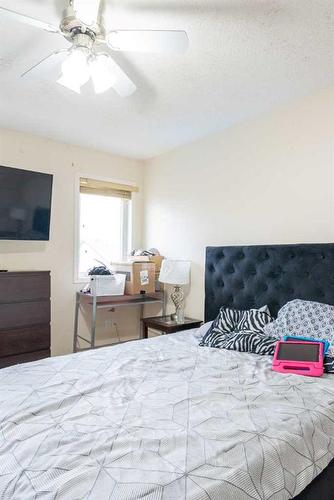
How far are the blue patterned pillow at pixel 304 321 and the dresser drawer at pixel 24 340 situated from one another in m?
1.97

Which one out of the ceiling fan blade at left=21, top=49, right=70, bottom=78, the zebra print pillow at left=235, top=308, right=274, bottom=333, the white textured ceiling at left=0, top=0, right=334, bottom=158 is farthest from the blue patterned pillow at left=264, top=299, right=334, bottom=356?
the ceiling fan blade at left=21, top=49, right=70, bottom=78

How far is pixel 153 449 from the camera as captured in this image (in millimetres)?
1125

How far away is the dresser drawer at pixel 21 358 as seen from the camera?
2.86 meters

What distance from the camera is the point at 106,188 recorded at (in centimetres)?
404

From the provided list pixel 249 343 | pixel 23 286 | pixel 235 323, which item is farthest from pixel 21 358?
pixel 249 343

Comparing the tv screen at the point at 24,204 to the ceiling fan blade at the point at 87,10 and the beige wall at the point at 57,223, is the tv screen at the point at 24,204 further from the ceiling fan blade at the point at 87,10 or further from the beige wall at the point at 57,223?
the ceiling fan blade at the point at 87,10

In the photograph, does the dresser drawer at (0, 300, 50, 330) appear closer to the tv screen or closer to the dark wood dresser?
the dark wood dresser

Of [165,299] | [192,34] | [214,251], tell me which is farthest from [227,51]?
[165,299]

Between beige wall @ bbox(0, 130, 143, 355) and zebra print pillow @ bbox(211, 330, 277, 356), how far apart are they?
Answer: 193 centimetres

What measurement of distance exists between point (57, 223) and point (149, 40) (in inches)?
97.0

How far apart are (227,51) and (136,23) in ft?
1.86

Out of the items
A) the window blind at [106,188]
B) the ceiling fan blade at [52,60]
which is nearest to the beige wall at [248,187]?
the window blind at [106,188]

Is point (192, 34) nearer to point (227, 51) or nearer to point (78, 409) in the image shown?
point (227, 51)

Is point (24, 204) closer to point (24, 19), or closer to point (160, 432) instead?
point (24, 19)
